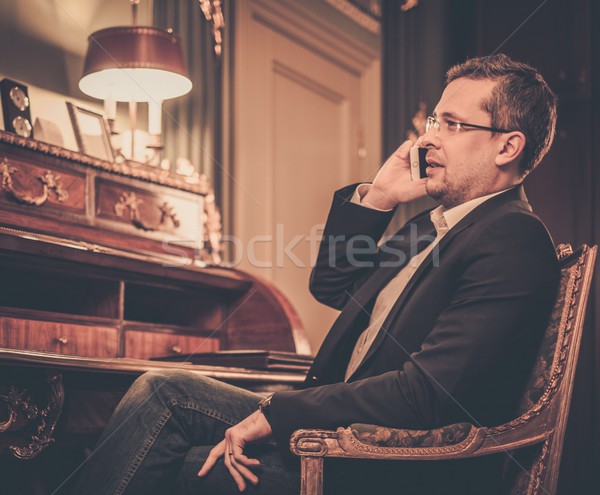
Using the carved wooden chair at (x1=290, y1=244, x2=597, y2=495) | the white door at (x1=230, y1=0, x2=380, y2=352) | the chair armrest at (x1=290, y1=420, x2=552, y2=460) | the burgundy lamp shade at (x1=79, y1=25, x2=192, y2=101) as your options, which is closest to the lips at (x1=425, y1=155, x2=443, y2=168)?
the carved wooden chair at (x1=290, y1=244, x2=597, y2=495)

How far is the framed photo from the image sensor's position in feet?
8.70

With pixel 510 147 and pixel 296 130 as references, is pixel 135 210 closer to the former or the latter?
pixel 510 147

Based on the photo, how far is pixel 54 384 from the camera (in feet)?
5.38

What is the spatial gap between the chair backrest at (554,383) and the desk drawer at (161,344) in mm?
1303

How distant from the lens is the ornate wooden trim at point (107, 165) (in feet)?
7.32

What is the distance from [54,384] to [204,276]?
3.28ft

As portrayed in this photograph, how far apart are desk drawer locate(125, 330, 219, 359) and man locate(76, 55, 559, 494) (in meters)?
0.79

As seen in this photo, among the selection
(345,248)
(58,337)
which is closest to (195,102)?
(58,337)

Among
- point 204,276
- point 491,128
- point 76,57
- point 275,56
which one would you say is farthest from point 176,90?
point 491,128

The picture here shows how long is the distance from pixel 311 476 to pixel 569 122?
119 inches

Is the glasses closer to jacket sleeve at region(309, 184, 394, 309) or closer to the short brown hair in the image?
the short brown hair

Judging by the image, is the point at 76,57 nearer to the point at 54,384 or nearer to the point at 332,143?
the point at 54,384

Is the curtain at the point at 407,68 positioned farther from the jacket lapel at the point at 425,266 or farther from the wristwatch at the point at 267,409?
the wristwatch at the point at 267,409

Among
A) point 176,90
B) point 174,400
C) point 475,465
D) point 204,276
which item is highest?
point 176,90
